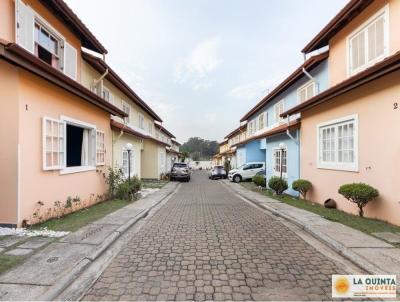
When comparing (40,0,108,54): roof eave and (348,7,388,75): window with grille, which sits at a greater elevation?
(40,0,108,54): roof eave

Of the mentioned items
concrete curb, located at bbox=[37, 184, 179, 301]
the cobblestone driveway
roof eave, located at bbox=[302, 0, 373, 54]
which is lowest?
the cobblestone driveway

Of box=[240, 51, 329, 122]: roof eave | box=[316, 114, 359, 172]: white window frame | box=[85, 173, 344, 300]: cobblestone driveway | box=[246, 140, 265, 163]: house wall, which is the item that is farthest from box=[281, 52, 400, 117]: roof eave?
box=[246, 140, 265, 163]: house wall

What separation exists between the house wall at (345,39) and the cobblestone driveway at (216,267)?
6.37 m

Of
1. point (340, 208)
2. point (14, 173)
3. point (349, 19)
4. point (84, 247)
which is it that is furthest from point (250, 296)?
point (349, 19)

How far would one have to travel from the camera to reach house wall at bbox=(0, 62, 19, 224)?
590 cm

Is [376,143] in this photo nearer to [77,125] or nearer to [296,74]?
[296,74]

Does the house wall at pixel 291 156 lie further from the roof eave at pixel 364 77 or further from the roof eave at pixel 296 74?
the roof eave at pixel 364 77

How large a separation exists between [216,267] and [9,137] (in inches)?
220

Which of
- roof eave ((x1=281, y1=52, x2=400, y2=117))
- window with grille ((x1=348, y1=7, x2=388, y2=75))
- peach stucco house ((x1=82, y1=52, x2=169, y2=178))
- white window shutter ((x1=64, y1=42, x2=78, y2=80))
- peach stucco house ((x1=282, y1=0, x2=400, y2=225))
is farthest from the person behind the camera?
peach stucco house ((x1=82, y1=52, x2=169, y2=178))

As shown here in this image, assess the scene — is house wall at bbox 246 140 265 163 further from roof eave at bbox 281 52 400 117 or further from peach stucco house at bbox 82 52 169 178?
roof eave at bbox 281 52 400 117

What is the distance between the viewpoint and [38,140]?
260 inches

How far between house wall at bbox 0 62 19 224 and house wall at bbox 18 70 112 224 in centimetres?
11

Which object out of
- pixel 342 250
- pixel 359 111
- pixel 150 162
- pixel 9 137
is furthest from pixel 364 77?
pixel 150 162

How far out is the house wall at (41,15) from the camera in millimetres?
6410
